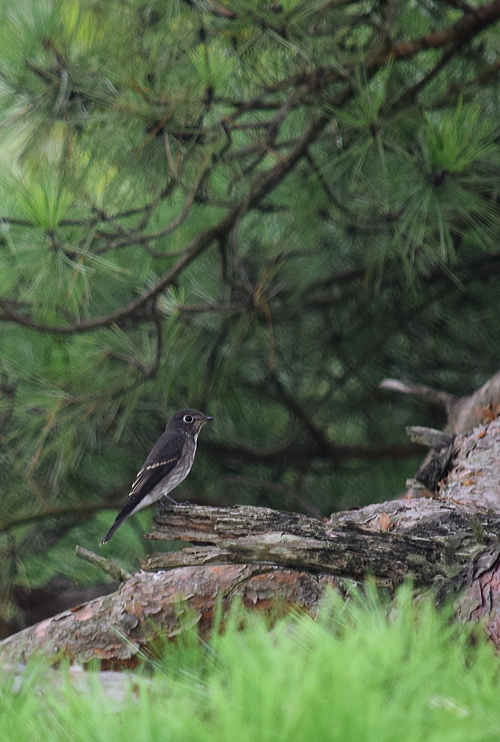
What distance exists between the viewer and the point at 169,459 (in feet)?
6.17

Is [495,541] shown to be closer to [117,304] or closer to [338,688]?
[338,688]

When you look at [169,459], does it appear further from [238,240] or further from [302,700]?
[302,700]

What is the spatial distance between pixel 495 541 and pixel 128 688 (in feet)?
2.65

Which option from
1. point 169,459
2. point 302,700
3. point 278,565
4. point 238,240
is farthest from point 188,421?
point 302,700

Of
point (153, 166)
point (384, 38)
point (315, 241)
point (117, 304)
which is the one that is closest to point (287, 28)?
point (384, 38)

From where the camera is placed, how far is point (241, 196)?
69.2 inches

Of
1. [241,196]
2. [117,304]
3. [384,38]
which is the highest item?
[384,38]

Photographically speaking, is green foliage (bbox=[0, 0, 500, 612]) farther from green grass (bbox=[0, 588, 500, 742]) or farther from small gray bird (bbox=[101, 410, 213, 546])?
green grass (bbox=[0, 588, 500, 742])

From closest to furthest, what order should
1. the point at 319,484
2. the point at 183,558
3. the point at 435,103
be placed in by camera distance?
1. the point at 183,558
2. the point at 435,103
3. the point at 319,484

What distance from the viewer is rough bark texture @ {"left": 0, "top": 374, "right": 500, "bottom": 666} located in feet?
3.42

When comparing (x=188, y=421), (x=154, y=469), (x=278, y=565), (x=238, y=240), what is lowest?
(x=278, y=565)

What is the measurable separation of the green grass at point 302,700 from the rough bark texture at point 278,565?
1.69 ft

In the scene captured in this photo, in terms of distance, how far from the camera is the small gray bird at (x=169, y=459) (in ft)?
6.12

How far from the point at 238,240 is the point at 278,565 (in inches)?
40.6
